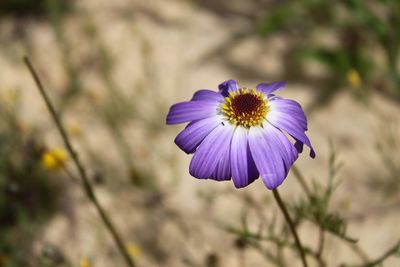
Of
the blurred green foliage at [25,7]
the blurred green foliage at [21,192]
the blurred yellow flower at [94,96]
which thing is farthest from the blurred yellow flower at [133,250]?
the blurred green foliage at [25,7]

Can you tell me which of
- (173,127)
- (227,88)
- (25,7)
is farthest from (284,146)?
(25,7)

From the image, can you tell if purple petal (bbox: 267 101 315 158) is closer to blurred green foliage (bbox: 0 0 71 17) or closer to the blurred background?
the blurred background

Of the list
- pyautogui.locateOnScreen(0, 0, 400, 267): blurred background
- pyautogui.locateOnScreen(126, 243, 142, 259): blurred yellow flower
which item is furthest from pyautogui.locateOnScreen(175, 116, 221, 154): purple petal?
pyautogui.locateOnScreen(126, 243, 142, 259): blurred yellow flower

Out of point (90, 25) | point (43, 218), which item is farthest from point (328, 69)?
point (43, 218)

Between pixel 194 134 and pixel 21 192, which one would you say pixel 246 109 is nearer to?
pixel 194 134

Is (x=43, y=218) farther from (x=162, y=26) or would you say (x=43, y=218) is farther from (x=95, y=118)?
(x=162, y=26)
